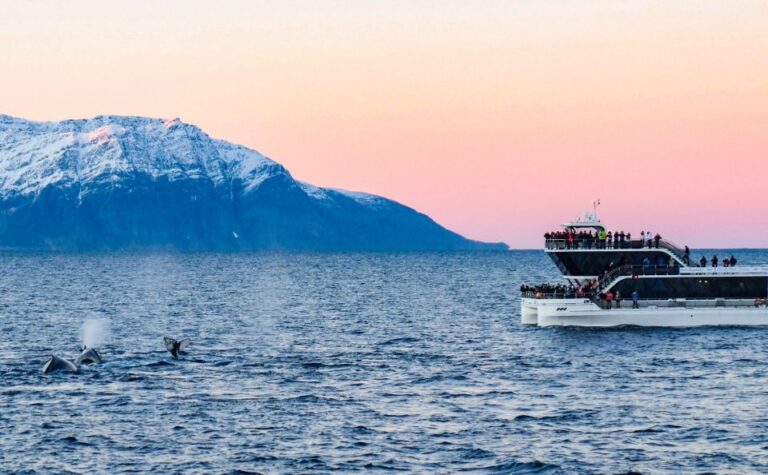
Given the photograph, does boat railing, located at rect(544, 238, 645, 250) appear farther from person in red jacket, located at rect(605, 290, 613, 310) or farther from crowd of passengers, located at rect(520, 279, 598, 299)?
person in red jacket, located at rect(605, 290, 613, 310)

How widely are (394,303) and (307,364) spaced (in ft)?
233

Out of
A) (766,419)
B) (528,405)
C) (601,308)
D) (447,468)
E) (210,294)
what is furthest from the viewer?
(210,294)

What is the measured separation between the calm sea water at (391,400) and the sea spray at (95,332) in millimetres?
1158

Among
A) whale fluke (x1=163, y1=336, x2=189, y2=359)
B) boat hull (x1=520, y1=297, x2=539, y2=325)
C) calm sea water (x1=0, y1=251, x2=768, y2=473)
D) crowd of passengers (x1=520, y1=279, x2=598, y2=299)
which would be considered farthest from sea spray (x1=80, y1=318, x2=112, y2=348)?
boat hull (x1=520, y1=297, x2=539, y2=325)

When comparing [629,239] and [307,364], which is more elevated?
[629,239]

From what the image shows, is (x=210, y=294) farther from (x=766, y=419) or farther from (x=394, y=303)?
(x=766, y=419)

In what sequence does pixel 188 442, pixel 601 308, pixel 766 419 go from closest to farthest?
pixel 188 442
pixel 766 419
pixel 601 308

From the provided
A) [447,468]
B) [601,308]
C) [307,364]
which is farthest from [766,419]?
[601,308]

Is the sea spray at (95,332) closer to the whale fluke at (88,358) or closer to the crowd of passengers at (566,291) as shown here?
the whale fluke at (88,358)

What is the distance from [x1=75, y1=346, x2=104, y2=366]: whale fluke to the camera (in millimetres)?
76906

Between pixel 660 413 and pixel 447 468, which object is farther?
pixel 660 413

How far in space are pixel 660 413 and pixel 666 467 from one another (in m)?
11.2

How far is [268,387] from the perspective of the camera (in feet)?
223

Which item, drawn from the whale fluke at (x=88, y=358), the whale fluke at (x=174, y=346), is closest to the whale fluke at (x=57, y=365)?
the whale fluke at (x=88, y=358)
